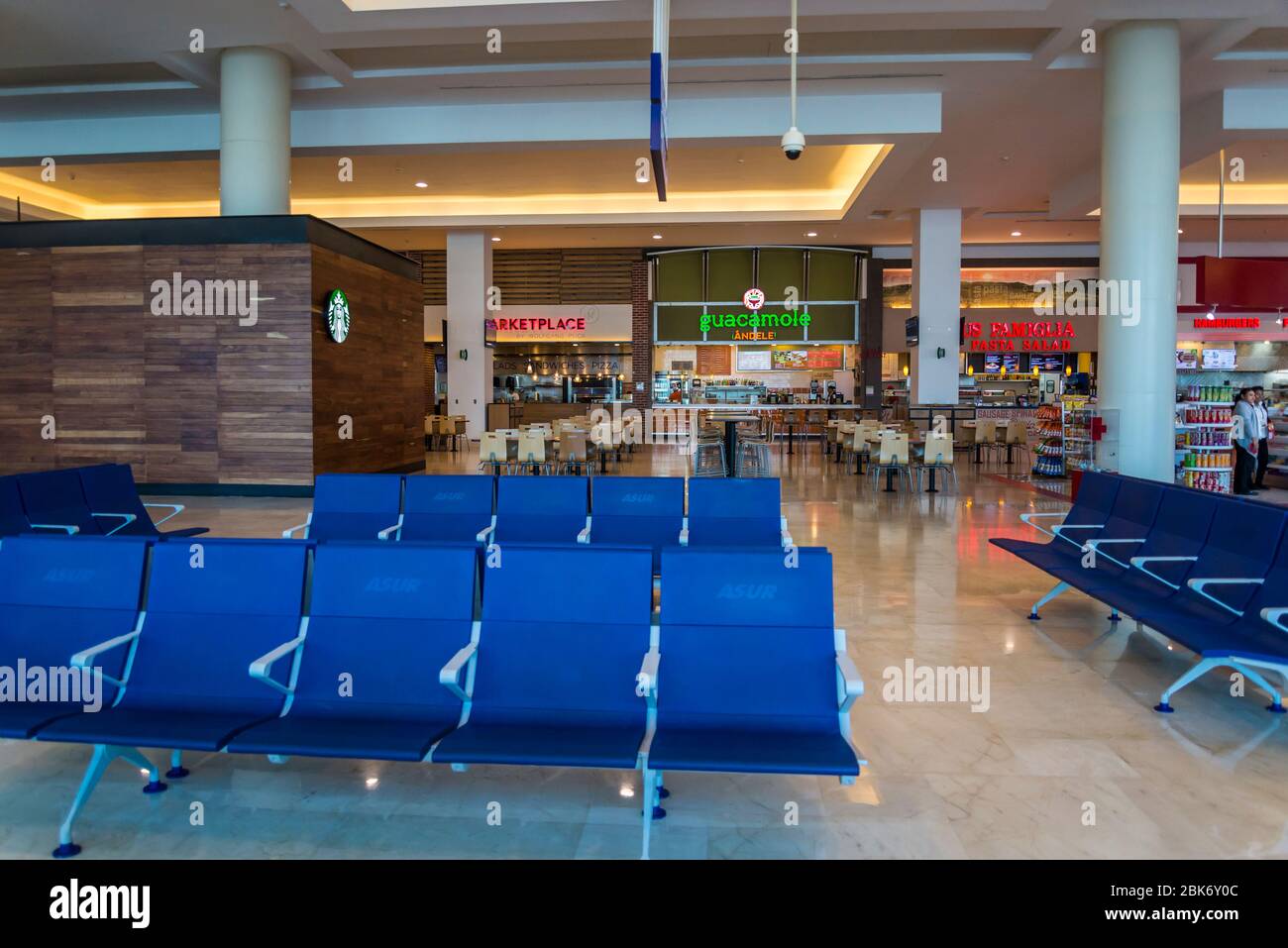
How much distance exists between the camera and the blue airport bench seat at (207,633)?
114 inches

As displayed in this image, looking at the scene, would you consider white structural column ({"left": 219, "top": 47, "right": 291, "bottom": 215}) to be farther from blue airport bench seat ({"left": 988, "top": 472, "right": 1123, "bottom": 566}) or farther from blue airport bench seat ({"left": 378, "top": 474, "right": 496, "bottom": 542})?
blue airport bench seat ({"left": 988, "top": 472, "right": 1123, "bottom": 566})

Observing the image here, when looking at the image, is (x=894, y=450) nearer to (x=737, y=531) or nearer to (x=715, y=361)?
(x=737, y=531)

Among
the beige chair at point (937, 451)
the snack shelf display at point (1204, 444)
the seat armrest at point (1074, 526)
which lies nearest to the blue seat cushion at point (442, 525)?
the seat armrest at point (1074, 526)

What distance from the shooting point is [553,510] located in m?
5.04

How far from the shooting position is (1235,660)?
11.4 feet

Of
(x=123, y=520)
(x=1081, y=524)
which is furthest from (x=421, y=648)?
(x=1081, y=524)

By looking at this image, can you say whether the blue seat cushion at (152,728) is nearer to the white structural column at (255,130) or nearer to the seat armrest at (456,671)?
the seat armrest at (456,671)

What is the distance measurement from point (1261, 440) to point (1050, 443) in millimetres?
2657

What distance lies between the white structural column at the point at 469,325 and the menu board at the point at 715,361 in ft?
17.7

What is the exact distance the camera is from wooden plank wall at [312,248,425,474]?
10.5m

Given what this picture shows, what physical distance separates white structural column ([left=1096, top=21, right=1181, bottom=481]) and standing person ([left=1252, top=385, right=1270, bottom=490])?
4.07 meters

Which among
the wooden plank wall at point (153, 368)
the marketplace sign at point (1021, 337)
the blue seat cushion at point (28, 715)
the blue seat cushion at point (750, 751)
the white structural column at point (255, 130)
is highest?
the white structural column at point (255, 130)
